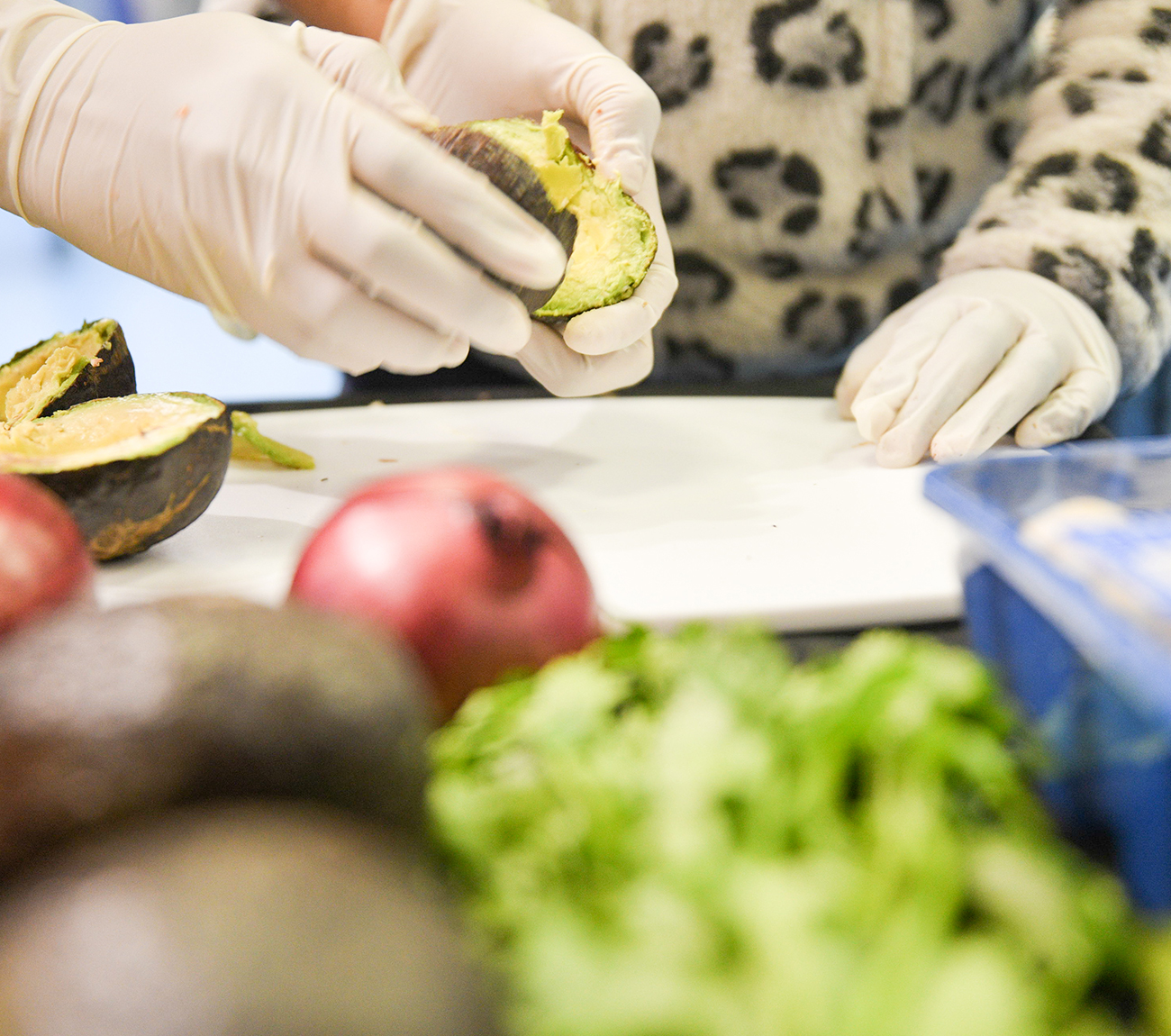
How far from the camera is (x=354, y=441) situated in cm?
112

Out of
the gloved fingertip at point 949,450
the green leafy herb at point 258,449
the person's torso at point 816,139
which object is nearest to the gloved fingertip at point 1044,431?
the gloved fingertip at point 949,450

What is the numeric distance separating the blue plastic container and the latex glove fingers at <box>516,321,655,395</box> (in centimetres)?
67

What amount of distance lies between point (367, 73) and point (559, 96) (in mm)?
269

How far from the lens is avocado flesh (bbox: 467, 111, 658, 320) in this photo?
3.04 feet

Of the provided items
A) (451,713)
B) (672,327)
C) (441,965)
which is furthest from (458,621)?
(672,327)

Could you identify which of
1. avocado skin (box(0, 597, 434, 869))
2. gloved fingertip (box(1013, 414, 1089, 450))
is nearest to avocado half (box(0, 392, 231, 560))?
avocado skin (box(0, 597, 434, 869))

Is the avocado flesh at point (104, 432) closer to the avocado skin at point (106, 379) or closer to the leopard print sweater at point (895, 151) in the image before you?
the avocado skin at point (106, 379)

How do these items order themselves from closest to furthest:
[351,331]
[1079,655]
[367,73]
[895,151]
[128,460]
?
1. [1079,655]
2. [128,460]
3. [351,331]
4. [367,73]
5. [895,151]

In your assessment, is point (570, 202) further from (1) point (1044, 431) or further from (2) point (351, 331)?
(1) point (1044, 431)

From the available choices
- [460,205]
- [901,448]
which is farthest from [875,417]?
[460,205]

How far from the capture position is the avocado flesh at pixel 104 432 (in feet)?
2.27

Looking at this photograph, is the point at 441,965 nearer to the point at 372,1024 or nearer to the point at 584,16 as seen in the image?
the point at 372,1024

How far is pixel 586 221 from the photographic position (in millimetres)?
1002

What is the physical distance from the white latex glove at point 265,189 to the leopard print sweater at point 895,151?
51cm
